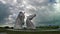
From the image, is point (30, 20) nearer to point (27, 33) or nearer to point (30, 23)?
point (30, 23)

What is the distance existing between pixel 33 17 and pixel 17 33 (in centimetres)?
589

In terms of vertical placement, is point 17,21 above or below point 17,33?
above

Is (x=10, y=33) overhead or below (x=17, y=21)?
below

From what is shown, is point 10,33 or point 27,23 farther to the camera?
point 27,23

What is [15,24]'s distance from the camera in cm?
1745

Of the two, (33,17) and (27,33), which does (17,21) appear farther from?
(27,33)

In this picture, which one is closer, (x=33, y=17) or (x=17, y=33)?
(x=17, y=33)

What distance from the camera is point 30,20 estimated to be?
17578mm

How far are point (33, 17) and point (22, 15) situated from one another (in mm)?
1142

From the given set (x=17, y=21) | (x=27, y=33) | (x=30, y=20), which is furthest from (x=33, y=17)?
(x=27, y=33)

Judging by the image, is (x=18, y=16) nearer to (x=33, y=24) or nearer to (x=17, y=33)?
(x=33, y=24)

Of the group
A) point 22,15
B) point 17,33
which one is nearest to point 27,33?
point 17,33

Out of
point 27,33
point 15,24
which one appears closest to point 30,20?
point 15,24

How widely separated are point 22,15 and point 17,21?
1.01 metres
